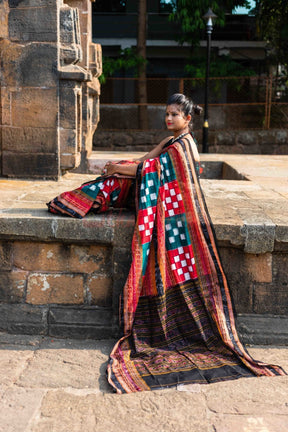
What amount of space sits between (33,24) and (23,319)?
116 inches

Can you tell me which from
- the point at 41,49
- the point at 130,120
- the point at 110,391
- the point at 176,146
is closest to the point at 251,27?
the point at 130,120

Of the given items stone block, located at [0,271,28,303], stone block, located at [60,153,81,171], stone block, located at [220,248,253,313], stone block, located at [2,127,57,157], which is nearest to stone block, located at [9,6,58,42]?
stone block, located at [2,127,57,157]

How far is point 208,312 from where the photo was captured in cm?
327

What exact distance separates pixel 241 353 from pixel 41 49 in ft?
11.4

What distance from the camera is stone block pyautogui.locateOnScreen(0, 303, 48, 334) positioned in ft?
11.4

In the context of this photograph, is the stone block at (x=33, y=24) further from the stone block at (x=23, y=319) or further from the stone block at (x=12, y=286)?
the stone block at (x=23, y=319)

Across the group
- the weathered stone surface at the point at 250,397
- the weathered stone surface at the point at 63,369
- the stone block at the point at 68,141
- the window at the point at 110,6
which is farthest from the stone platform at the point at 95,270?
the window at the point at 110,6

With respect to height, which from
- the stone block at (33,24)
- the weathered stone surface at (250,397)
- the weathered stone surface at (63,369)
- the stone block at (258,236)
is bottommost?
the weathered stone surface at (63,369)

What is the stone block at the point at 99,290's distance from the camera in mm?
3486

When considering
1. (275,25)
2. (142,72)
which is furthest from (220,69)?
(275,25)

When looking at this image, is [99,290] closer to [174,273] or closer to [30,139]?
[174,273]

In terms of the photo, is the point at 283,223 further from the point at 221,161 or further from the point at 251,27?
the point at 251,27

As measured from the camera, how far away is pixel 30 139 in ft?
16.9

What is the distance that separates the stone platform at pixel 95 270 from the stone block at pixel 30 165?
1.60m
